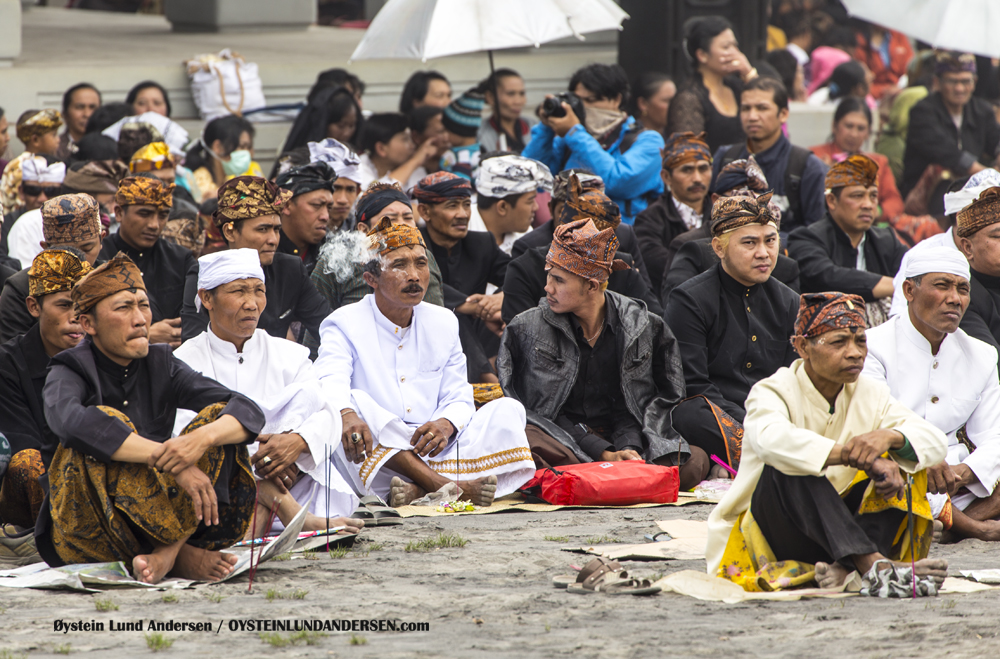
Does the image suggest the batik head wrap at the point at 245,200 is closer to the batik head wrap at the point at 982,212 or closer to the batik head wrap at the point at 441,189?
the batik head wrap at the point at 441,189

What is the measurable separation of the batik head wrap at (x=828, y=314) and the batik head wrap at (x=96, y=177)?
5150 mm

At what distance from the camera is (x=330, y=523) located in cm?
536

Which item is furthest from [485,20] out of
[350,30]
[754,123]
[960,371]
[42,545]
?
[350,30]

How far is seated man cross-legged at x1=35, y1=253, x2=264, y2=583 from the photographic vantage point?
14.7ft

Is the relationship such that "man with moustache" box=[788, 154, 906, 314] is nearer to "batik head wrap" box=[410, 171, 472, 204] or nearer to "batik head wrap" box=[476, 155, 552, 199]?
"batik head wrap" box=[476, 155, 552, 199]

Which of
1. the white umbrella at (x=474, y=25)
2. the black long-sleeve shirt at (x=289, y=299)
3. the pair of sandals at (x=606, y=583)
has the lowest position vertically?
the pair of sandals at (x=606, y=583)

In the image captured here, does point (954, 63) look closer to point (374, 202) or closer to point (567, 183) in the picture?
point (567, 183)

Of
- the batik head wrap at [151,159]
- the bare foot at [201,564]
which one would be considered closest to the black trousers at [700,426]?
the bare foot at [201,564]

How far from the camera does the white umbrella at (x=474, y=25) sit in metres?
9.18

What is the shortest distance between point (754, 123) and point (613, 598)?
517 cm

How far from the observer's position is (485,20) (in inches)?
366

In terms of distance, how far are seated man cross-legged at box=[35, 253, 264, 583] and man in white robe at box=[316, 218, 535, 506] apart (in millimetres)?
1273

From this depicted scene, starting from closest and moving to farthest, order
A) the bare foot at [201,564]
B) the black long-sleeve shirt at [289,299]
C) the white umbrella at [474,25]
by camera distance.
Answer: the bare foot at [201,564]
the black long-sleeve shirt at [289,299]
the white umbrella at [474,25]

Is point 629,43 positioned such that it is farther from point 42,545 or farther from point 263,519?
point 42,545
